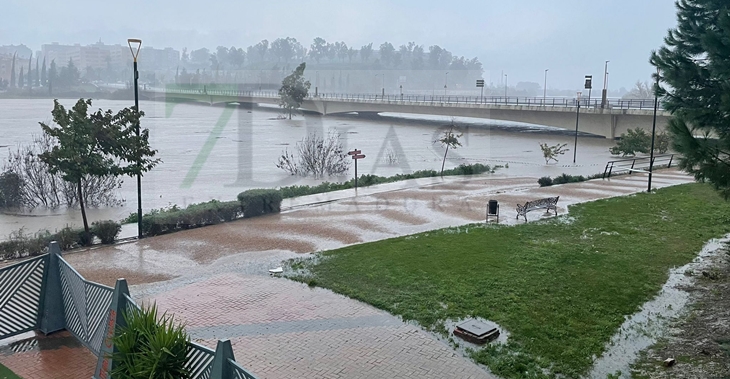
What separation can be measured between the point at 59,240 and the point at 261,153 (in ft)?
83.8

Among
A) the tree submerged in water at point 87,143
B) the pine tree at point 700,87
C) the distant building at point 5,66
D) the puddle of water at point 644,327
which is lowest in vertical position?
the puddle of water at point 644,327

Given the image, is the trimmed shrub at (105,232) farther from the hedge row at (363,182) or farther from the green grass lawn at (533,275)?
the hedge row at (363,182)

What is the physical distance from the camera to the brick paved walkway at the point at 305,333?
734 centimetres

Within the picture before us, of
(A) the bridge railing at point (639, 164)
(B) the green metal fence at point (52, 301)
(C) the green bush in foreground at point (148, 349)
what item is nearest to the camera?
(C) the green bush in foreground at point (148, 349)

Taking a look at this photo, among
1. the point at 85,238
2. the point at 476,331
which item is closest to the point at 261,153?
the point at 85,238

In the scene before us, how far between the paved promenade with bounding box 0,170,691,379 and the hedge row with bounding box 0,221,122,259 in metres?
0.66

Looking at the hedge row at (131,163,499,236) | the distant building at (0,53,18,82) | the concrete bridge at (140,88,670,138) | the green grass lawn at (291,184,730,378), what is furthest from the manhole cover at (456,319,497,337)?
the distant building at (0,53,18,82)

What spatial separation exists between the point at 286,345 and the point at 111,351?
2.44 meters

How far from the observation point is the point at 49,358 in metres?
7.41

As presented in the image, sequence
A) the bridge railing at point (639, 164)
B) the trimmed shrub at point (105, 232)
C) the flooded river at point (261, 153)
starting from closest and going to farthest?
1. the trimmed shrub at point (105, 232)
2. the flooded river at point (261, 153)
3. the bridge railing at point (639, 164)

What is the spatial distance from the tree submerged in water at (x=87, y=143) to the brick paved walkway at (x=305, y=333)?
5.62 meters

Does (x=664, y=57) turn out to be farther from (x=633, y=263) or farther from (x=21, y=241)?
(x=21, y=241)

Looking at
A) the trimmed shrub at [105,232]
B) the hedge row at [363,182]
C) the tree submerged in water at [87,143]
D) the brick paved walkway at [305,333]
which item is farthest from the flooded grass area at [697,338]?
the hedge row at [363,182]

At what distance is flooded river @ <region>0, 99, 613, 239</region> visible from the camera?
23.3 m
